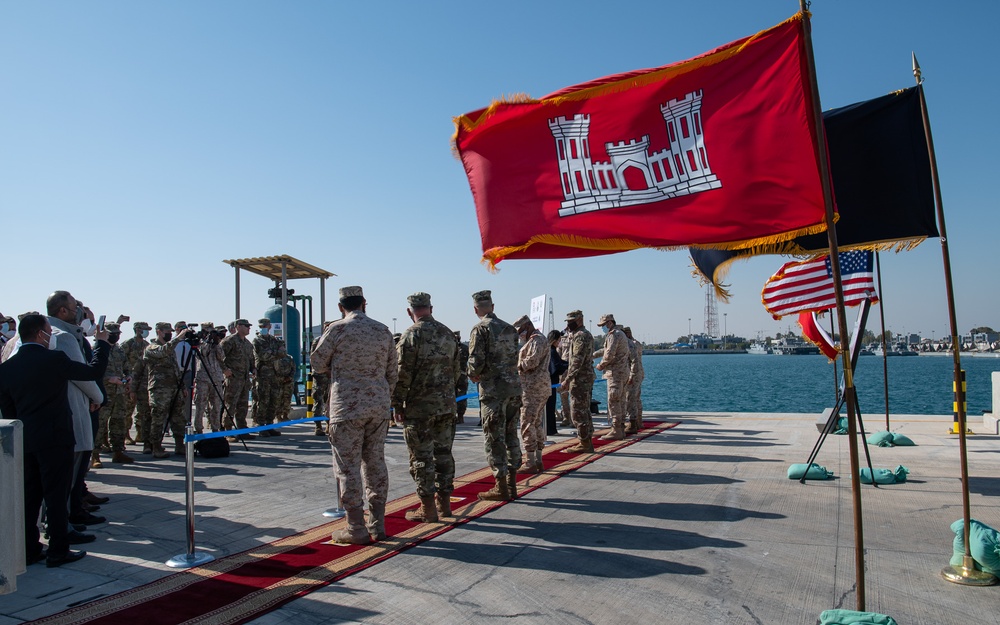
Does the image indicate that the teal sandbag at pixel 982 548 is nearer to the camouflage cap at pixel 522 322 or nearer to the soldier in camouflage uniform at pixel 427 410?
the soldier in camouflage uniform at pixel 427 410

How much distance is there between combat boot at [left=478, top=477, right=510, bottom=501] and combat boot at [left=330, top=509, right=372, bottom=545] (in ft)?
5.85


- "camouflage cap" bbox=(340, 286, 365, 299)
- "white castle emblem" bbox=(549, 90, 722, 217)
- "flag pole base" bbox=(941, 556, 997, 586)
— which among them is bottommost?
"flag pole base" bbox=(941, 556, 997, 586)

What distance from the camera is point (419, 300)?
639 cm

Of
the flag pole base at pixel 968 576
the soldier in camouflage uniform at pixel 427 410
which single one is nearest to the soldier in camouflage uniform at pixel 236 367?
the soldier in camouflage uniform at pixel 427 410

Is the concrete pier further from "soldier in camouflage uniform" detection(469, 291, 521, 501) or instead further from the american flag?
the american flag

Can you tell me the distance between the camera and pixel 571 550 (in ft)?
17.2

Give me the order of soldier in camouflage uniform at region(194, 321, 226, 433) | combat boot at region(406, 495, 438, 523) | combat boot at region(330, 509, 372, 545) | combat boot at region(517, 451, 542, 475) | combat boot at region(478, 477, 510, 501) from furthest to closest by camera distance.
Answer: soldier in camouflage uniform at region(194, 321, 226, 433) → combat boot at region(517, 451, 542, 475) → combat boot at region(478, 477, 510, 501) → combat boot at region(406, 495, 438, 523) → combat boot at region(330, 509, 372, 545)

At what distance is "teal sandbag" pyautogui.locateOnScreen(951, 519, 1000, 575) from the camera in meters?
4.35

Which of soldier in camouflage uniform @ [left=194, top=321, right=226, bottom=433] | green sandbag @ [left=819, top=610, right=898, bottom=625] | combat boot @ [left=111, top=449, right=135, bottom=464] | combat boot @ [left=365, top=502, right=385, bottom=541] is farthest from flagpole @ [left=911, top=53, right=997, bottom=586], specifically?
soldier in camouflage uniform @ [left=194, top=321, right=226, bottom=433]

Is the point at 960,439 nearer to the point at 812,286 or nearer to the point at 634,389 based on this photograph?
the point at 812,286

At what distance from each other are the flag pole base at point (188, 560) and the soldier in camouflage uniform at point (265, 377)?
7441 mm

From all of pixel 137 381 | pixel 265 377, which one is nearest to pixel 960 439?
pixel 137 381

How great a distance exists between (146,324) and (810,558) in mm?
10035

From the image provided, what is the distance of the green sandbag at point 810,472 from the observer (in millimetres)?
7703
